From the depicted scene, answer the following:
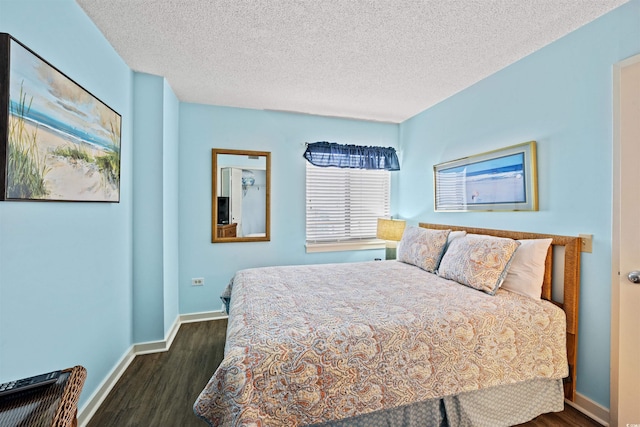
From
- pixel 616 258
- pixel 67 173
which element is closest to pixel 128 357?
pixel 67 173

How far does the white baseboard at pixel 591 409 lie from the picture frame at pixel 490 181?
51.8 inches

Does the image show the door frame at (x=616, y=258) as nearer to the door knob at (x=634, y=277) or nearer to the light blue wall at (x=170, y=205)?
the door knob at (x=634, y=277)

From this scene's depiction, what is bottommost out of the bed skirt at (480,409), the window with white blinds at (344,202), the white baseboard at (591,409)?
the white baseboard at (591,409)

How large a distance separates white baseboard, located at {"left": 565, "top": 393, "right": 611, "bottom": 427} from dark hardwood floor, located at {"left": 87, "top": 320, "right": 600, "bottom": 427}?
0.03 meters

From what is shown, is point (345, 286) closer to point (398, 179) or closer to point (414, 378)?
point (414, 378)

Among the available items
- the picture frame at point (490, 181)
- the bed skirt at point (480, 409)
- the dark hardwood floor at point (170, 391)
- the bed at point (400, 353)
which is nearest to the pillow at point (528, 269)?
the bed at point (400, 353)

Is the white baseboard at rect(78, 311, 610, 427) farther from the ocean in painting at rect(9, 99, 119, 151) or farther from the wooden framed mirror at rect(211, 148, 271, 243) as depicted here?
the ocean in painting at rect(9, 99, 119, 151)

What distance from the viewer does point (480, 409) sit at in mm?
1656

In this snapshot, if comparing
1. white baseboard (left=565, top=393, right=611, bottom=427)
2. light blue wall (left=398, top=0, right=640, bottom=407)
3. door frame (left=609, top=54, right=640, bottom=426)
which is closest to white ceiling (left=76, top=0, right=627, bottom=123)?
light blue wall (left=398, top=0, right=640, bottom=407)

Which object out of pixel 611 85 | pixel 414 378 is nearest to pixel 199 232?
pixel 414 378

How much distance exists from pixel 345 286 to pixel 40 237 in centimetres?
187

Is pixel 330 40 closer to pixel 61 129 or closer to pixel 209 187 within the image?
pixel 61 129

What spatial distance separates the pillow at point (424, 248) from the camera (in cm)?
266

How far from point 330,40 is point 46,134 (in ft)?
5.99
